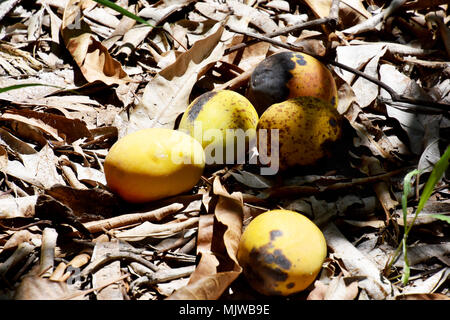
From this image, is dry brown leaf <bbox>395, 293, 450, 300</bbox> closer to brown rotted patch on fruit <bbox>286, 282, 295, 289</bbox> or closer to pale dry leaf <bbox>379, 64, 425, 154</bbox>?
brown rotted patch on fruit <bbox>286, 282, 295, 289</bbox>

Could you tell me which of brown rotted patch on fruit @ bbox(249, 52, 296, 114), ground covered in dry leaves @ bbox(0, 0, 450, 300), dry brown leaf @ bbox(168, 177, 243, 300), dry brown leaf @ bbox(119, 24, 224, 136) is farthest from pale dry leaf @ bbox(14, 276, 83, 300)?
brown rotted patch on fruit @ bbox(249, 52, 296, 114)

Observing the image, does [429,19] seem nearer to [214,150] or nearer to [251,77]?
[251,77]

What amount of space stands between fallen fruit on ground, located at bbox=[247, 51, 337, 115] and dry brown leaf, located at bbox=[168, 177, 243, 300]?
1.59 ft

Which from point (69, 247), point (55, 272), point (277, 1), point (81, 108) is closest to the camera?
point (55, 272)

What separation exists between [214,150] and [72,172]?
61 cm

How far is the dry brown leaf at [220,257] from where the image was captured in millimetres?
1456

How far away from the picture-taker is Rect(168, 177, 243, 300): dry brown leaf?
4.78 ft

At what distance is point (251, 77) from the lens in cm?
219

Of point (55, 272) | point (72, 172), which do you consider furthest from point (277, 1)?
point (55, 272)

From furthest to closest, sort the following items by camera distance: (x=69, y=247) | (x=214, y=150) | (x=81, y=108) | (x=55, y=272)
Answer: (x=81, y=108)
(x=214, y=150)
(x=69, y=247)
(x=55, y=272)

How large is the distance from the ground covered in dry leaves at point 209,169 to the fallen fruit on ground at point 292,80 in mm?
171

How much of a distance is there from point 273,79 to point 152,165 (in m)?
0.68

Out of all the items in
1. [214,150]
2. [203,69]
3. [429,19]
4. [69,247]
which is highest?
[429,19]

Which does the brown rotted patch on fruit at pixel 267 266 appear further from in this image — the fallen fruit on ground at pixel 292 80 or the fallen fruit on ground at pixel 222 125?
the fallen fruit on ground at pixel 292 80
